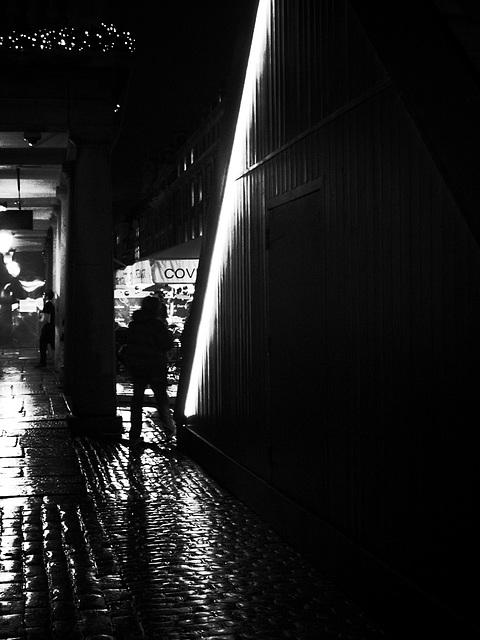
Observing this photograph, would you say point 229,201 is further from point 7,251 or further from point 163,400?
point 7,251

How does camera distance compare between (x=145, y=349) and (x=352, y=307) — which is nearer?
(x=352, y=307)

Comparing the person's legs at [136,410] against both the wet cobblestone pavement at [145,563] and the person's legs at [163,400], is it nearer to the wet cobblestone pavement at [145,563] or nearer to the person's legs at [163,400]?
the person's legs at [163,400]

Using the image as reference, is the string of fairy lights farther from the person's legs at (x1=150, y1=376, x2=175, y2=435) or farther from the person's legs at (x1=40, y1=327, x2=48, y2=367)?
the person's legs at (x1=40, y1=327, x2=48, y2=367)

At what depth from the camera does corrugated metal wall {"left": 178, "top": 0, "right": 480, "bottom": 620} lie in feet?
17.1

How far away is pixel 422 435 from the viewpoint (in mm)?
5508

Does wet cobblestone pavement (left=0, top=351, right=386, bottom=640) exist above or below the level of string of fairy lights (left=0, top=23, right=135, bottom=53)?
below

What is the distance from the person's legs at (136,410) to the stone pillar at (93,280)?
5.42 feet

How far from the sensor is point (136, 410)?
14156mm

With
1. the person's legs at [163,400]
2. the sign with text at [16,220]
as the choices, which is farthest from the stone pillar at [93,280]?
the sign with text at [16,220]

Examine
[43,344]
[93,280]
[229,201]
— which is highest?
[229,201]

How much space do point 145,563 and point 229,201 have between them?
4514 millimetres

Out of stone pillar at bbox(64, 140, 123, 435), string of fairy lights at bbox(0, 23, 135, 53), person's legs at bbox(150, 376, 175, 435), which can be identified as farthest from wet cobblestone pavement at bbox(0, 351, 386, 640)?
string of fairy lights at bbox(0, 23, 135, 53)

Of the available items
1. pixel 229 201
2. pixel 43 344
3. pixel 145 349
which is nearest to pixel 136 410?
pixel 145 349

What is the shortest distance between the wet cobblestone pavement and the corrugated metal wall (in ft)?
1.66
